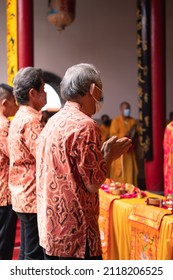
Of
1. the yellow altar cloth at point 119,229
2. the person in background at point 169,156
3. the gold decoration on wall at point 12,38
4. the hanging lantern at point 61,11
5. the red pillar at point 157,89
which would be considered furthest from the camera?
the hanging lantern at point 61,11

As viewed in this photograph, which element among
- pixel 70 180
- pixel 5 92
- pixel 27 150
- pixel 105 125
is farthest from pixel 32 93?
pixel 105 125

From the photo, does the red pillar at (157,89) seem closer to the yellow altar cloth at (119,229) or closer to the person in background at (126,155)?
the person in background at (126,155)

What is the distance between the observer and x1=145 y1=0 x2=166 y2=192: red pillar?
588cm

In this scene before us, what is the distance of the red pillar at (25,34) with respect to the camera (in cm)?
532

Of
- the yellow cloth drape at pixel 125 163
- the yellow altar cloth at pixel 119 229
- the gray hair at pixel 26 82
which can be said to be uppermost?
the gray hair at pixel 26 82

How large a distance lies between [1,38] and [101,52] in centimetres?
184

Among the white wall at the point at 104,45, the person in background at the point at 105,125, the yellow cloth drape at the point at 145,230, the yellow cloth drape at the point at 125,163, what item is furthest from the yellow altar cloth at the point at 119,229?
the white wall at the point at 104,45

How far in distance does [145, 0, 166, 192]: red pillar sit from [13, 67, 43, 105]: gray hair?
385 centimetres

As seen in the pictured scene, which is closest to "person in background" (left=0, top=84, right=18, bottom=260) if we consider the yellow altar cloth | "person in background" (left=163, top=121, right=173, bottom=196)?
the yellow altar cloth

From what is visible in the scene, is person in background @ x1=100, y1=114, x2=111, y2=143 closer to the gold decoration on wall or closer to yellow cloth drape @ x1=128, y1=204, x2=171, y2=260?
the gold decoration on wall

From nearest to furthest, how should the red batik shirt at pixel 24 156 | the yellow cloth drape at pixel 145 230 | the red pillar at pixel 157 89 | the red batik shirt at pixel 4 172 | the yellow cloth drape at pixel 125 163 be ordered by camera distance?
the red batik shirt at pixel 24 156, the yellow cloth drape at pixel 145 230, the red batik shirt at pixel 4 172, the red pillar at pixel 157 89, the yellow cloth drape at pixel 125 163

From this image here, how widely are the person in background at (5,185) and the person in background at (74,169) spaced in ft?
3.15

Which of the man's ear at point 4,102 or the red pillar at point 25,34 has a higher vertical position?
the red pillar at point 25,34

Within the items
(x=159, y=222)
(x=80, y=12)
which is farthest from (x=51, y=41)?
(x=159, y=222)
